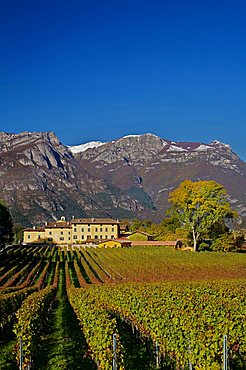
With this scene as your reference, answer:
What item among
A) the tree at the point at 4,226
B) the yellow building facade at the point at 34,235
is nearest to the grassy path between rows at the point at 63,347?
the tree at the point at 4,226

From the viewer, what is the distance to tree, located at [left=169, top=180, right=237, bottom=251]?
7412cm

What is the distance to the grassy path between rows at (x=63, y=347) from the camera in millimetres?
14836

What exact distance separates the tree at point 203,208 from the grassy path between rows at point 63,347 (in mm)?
50559

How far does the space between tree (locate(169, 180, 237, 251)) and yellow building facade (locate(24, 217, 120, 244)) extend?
5025 cm

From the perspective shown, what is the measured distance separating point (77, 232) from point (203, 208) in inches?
2443

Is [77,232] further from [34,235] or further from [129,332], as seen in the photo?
[129,332]

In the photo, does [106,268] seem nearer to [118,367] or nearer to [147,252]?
[147,252]

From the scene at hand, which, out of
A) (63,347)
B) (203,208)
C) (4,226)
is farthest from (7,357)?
(4,226)

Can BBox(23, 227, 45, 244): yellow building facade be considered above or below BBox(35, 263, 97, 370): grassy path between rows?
above

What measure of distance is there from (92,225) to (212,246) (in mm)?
56622

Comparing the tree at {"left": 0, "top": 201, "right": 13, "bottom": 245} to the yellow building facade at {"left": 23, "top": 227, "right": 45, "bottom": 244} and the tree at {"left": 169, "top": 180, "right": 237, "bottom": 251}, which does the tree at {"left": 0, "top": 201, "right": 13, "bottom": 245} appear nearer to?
the yellow building facade at {"left": 23, "top": 227, "right": 45, "bottom": 244}

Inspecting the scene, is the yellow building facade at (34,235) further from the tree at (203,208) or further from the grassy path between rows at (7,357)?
the grassy path between rows at (7,357)

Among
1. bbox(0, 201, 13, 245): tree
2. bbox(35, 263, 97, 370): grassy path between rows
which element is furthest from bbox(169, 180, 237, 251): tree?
bbox(35, 263, 97, 370): grassy path between rows

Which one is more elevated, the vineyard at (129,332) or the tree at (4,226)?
the tree at (4,226)
